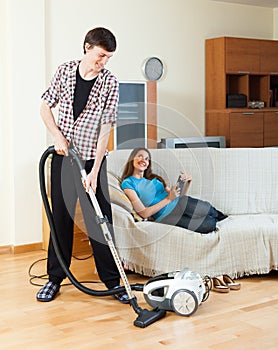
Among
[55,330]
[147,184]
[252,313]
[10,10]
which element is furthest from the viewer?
[10,10]

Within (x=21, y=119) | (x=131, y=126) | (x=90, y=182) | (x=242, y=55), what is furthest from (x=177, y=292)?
(x=242, y=55)

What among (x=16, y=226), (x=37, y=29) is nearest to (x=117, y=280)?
(x=16, y=226)

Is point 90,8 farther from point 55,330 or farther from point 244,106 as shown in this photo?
point 55,330

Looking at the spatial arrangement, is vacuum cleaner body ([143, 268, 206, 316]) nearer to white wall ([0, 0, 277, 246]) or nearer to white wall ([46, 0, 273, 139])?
white wall ([0, 0, 277, 246])

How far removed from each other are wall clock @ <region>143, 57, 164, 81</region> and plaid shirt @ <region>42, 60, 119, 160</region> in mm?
2324

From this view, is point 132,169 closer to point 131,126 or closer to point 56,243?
point 131,126

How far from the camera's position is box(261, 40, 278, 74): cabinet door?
257 inches

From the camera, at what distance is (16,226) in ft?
16.2

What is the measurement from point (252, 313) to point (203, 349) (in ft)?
1.86

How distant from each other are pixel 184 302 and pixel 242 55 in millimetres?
3609

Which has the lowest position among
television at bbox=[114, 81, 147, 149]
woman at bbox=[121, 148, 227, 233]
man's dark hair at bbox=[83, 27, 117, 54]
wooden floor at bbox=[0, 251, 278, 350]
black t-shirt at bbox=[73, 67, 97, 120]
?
wooden floor at bbox=[0, 251, 278, 350]

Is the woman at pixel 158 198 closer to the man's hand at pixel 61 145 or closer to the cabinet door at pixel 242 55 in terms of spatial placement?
the man's hand at pixel 61 145

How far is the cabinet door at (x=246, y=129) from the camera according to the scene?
628 centimetres

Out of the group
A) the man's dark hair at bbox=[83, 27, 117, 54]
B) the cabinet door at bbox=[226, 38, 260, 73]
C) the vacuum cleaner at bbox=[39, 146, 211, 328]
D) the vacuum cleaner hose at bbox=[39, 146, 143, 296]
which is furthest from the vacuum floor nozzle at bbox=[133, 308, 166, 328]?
the cabinet door at bbox=[226, 38, 260, 73]
